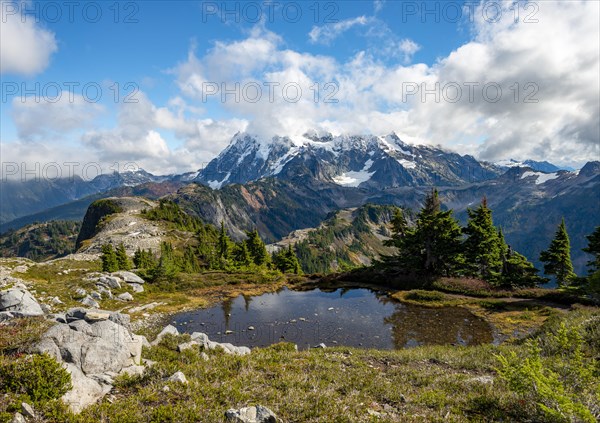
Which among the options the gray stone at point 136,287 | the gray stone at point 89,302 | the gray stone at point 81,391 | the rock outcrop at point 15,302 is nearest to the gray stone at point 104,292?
the gray stone at point 89,302

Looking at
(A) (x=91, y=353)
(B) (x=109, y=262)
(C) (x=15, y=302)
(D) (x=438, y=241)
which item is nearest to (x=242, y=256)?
(B) (x=109, y=262)

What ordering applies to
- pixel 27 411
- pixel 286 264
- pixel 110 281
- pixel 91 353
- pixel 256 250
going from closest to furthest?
1. pixel 27 411
2. pixel 91 353
3. pixel 110 281
4. pixel 286 264
5. pixel 256 250

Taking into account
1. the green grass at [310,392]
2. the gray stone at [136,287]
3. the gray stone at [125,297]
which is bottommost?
the gray stone at [125,297]

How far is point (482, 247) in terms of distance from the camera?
45.8 m

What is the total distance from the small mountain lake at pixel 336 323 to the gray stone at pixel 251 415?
15467 millimetres

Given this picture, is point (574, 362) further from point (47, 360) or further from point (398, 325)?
point (398, 325)

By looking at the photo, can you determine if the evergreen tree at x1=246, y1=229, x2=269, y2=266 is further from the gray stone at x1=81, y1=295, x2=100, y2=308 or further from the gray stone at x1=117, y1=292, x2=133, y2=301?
the gray stone at x1=81, y1=295, x2=100, y2=308

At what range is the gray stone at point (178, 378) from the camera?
10848 millimetres

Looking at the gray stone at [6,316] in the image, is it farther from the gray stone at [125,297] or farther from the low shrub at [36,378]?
the gray stone at [125,297]

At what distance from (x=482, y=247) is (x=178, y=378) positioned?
4576 centimetres

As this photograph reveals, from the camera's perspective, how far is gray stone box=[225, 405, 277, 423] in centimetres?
866

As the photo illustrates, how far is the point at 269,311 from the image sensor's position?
35.8 metres

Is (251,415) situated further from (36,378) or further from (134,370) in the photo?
(36,378)

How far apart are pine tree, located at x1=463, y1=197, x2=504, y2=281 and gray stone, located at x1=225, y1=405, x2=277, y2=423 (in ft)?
145
